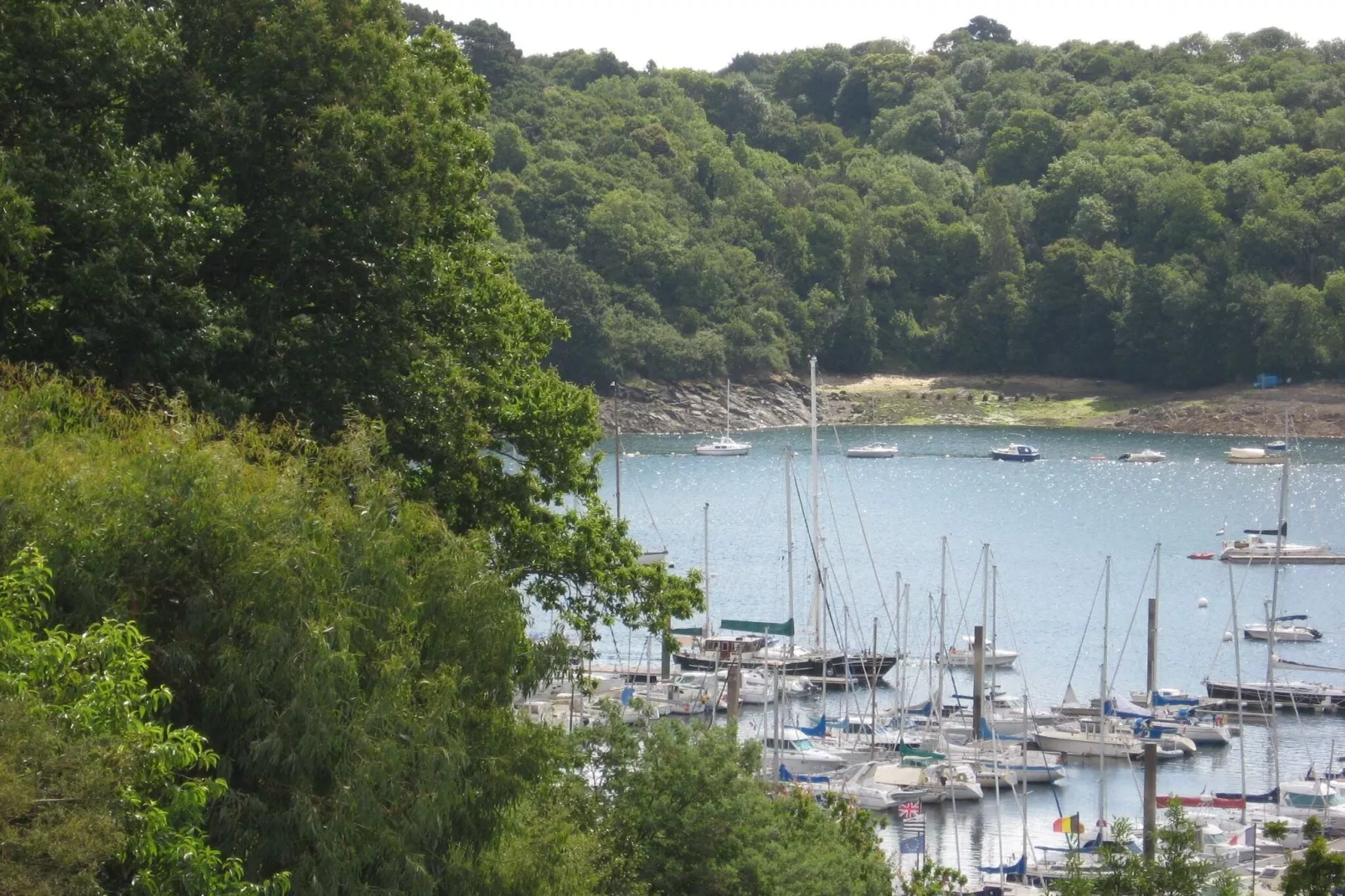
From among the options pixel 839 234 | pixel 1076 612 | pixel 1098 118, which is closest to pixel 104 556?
pixel 1076 612

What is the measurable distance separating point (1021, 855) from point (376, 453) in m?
19.2

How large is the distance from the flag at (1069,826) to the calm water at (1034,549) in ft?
1.97

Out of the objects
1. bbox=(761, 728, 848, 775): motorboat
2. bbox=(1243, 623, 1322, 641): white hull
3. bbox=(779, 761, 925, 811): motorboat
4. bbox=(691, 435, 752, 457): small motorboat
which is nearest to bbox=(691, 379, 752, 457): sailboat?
bbox=(691, 435, 752, 457): small motorboat

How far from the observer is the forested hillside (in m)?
124

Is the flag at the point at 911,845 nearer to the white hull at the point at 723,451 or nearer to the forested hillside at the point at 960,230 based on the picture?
the white hull at the point at 723,451

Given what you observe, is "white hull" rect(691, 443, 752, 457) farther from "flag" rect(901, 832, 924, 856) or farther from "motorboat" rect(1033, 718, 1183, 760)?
"flag" rect(901, 832, 924, 856)

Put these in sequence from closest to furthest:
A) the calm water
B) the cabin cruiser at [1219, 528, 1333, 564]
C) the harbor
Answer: the harbor → the calm water → the cabin cruiser at [1219, 528, 1333, 564]

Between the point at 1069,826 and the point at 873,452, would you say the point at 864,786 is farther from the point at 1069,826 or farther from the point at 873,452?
the point at 873,452

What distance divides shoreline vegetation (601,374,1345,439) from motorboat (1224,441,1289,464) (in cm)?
Answer: 784

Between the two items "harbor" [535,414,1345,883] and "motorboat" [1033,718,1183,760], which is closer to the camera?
"harbor" [535,414,1345,883]

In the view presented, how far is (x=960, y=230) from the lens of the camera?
141 metres

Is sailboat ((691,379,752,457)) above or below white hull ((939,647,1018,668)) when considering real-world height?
above

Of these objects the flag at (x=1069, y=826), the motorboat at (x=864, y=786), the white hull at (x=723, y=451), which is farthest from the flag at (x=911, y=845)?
the white hull at (x=723, y=451)

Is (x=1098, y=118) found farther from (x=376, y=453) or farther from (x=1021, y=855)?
(x=376, y=453)
